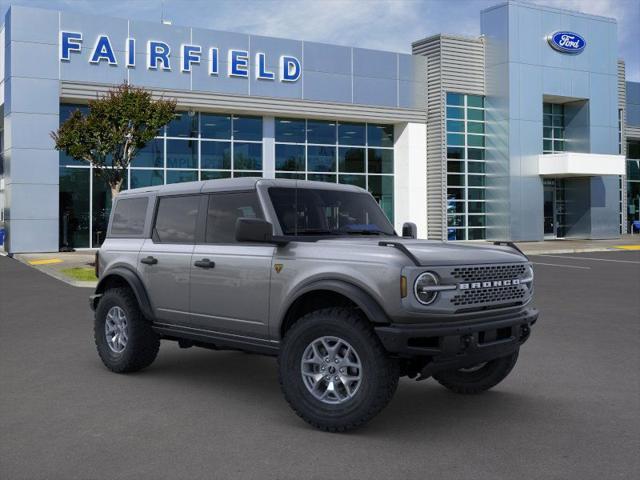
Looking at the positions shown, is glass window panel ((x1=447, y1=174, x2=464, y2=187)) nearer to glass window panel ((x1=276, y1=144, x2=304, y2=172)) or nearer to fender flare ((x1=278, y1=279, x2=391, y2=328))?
glass window panel ((x1=276, y1=144, x2=304, y2=172))

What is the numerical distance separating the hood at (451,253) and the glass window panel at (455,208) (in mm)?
27851

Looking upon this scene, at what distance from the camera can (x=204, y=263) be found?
20.5 ft

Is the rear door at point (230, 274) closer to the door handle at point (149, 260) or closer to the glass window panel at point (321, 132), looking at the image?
the door handle at point (149, 260)

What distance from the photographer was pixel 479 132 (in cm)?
3431

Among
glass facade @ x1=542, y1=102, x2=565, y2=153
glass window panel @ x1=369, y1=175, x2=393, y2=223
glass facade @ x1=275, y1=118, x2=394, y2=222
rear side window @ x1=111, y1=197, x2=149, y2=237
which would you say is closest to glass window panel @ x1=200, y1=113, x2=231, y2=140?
glass facade @ x1=275, y1=118, x2=394, y2=222

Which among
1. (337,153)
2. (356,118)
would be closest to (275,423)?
(356,118)

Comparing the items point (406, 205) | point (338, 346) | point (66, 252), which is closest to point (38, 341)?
point (338, 346)

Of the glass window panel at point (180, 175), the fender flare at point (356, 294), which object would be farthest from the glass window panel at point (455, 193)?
the fender flare at point (356, 294)

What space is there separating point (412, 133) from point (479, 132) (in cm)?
357

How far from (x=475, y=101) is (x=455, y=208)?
5.39 m

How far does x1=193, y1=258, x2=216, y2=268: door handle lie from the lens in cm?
617

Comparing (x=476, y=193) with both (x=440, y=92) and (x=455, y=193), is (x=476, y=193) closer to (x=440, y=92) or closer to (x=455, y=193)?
(x=455, y=193)

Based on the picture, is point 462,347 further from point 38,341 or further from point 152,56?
point 152,56

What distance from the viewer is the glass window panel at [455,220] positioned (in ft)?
109
